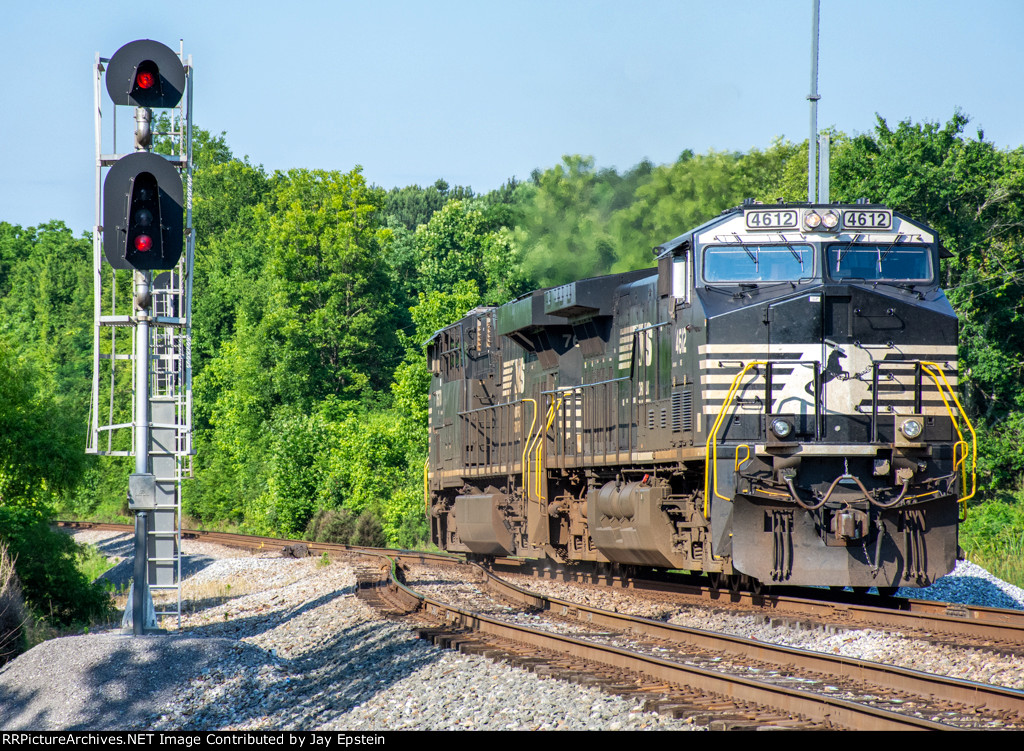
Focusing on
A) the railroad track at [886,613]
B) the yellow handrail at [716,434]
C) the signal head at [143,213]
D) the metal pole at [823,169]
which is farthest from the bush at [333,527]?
the signal head at [143,213]

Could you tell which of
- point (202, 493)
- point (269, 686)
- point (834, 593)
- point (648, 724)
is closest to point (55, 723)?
point (269, 686)

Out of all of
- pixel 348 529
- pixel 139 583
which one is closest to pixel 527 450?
pixel 139 583

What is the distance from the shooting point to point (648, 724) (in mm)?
6281

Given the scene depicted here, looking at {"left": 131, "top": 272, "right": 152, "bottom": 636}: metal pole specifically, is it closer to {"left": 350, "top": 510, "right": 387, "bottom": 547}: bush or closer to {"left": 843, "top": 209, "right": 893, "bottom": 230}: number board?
{"left": 843, "top": 209, "right": 893, "bottom": 230}: number board

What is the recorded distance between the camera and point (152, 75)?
10.2m

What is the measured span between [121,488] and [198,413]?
485cm

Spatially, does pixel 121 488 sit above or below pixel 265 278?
below

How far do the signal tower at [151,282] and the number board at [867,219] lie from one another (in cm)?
684

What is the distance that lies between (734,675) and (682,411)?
4516mm

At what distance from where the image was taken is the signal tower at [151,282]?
9836mm

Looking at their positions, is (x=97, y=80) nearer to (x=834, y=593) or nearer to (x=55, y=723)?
(x=55, y=723)

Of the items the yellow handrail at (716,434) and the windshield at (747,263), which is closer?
the yellow handrail at (716,434)

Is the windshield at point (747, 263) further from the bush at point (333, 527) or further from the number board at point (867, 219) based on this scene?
the bush at point (333, 527)

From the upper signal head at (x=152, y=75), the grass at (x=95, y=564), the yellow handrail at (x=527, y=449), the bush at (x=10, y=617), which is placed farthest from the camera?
the grass at (x=95, y=564)
